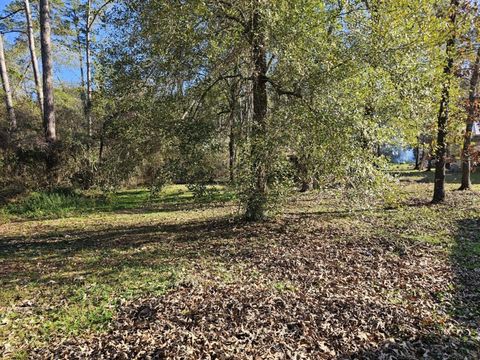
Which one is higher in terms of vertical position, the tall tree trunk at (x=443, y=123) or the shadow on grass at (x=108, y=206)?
the tall tree trunk at (x=443, y=123)

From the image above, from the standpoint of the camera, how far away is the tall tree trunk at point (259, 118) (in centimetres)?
684

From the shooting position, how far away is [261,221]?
375 inches

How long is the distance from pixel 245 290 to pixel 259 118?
409cm

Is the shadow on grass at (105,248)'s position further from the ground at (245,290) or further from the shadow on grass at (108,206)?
the shadow on grass at (108,206)

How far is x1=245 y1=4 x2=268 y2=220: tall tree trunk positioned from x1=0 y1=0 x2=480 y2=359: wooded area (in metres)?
0.04

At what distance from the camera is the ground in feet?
13.0

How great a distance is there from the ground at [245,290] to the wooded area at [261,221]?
30 millimetres

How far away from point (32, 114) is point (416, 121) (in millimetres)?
16240

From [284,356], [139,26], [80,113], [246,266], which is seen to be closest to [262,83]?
[139,26]

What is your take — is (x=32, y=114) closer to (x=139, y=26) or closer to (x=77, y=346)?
(x=139, y=26)

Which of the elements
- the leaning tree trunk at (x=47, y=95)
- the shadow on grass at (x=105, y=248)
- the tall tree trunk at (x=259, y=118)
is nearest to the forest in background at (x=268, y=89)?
the tall tree trunk at (x=259, y=118)

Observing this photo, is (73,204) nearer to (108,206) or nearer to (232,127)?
(108,206)

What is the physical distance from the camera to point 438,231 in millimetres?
8680

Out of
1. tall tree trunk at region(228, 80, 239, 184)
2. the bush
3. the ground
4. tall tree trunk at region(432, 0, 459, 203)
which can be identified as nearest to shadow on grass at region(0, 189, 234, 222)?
the bush
